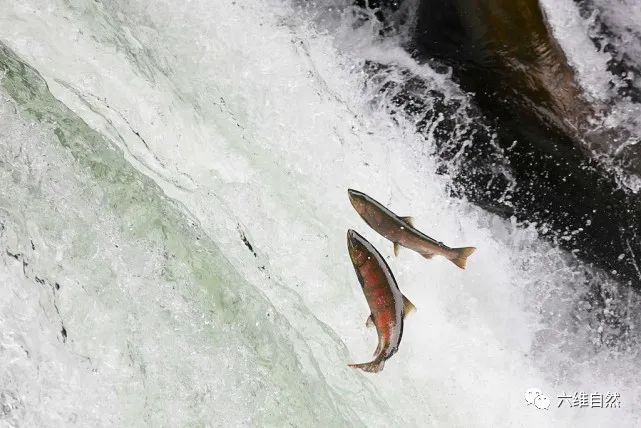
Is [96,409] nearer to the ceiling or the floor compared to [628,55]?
nearer to the floor

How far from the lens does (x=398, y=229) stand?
6.12 feet

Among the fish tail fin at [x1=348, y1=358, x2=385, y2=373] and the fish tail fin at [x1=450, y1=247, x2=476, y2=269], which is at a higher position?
the fish tail fin at [x1=450, y1=247, x2=476, y2=269]

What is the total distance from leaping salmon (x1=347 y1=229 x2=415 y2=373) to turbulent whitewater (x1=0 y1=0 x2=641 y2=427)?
26 cm

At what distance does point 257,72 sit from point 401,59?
570mm

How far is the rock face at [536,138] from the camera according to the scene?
2.20 m

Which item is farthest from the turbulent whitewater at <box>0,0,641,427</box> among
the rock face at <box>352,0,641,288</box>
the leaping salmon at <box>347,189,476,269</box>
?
the leaping salmon at <box>347,189,476,269</box>

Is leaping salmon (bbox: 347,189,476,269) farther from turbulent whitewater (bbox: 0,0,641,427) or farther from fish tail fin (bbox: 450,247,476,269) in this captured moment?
turbulent whitewater (bbox: 0,0,641,427)

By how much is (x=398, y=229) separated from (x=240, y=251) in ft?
1.62

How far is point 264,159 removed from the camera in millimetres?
2145

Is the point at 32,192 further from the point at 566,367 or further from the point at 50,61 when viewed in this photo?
the point at 566,367

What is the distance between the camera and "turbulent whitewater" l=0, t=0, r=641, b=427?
A: 1592 mm

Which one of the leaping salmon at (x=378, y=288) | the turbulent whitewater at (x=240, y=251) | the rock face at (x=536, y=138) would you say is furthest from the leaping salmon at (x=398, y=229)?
the rock face at (x=536, y=138)

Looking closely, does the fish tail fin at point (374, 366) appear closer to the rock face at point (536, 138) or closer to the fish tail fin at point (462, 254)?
the fish tail fin at point (462, 254)

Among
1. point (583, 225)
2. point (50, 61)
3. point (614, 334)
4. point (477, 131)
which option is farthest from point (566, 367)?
point (50, 61)
